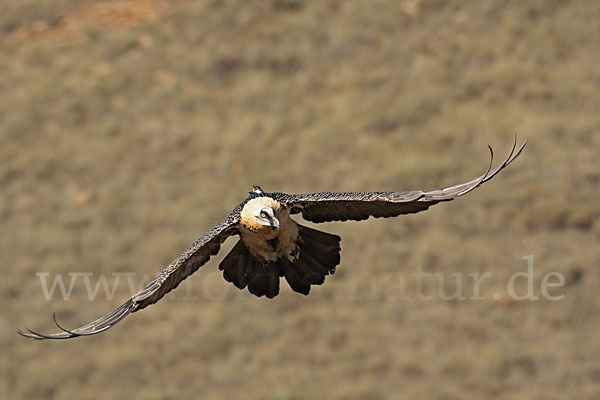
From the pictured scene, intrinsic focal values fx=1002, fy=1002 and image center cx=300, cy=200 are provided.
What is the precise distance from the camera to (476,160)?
21078mm

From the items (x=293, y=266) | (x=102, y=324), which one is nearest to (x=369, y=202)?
(x=293, y=266)

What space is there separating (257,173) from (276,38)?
4728 mm

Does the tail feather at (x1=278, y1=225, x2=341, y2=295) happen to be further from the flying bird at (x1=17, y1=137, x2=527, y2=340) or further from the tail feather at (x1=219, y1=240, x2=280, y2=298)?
the tail feather at (x1=219, y1=240, x2=280, y2=298)

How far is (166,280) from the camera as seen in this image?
8633 millimetres

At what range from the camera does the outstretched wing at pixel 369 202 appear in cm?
848

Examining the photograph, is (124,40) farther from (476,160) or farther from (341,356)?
(341,356)

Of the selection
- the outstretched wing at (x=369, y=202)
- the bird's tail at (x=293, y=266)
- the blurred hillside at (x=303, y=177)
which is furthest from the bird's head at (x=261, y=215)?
the blurred hillside at (x=303, y=177)

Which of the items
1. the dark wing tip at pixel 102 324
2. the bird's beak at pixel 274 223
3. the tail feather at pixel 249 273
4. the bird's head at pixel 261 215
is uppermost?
the bird's head at pixel 261 215

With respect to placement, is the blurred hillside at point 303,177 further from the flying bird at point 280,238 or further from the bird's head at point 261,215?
the bird's head at point 261,215

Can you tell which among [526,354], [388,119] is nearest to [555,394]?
[526,354]

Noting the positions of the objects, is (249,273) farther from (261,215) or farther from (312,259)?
(261,215)

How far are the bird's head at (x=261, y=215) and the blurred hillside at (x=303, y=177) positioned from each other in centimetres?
815

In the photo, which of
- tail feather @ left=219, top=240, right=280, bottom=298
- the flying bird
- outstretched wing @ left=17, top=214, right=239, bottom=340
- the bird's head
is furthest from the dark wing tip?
tail feather @ left=219, top=240, right=280, bottom=298

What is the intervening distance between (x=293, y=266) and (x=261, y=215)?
101 centimetres
